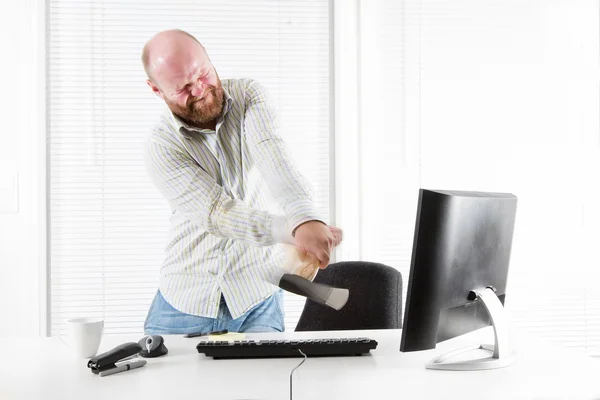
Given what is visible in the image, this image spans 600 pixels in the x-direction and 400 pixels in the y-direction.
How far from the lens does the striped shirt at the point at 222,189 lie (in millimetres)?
1885

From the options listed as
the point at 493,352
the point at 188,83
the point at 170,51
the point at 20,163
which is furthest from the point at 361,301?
the point at 20,163

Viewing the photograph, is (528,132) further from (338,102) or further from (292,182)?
(292,182)

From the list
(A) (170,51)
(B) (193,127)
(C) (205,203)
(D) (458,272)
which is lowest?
(D) (458,272)

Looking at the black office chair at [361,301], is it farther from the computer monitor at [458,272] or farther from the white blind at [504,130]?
the computer monitor at [458,272]

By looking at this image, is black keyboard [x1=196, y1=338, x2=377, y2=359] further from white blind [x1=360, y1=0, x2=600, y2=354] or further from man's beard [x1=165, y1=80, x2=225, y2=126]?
white blind [x1=360, y1=0, x2=600, y2=354]

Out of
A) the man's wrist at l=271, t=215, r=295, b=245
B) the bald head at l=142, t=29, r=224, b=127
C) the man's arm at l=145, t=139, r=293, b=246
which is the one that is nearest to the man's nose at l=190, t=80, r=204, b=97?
the bald head at l=142, t=29, r=224, b=127

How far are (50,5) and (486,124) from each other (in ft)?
7.88

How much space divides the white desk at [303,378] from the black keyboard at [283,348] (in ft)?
0.08

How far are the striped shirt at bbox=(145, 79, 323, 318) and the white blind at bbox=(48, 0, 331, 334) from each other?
31.7 inches

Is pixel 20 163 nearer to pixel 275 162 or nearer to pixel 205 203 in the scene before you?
pixel 205 203

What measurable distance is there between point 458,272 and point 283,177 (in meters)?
0.77

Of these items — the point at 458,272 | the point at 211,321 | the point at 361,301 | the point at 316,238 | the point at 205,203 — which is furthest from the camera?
the point at 361,301

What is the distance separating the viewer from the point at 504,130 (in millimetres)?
2943

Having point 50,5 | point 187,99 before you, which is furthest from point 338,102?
point 50,5
